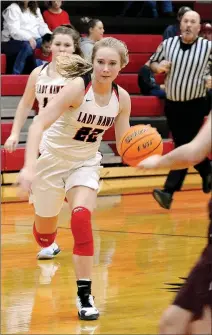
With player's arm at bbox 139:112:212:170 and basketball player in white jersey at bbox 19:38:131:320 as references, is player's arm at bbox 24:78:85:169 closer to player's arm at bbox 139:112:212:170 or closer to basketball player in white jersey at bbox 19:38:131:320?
basketball player in white jersey at bbox 19:38:131:320

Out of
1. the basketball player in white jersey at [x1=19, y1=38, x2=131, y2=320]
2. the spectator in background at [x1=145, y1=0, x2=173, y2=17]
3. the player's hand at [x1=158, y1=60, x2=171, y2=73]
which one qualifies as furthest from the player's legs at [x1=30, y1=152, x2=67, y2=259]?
the spectator in background at [x1=145, y1=0, x2=173, y2=17]

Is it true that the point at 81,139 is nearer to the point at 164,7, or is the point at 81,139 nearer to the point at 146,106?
the point at 146,106

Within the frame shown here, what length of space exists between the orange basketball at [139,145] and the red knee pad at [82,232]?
0.45m

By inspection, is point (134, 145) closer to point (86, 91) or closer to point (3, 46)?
point (86, 91)

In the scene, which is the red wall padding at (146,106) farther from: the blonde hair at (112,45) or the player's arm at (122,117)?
the blonde hair at (112,45)

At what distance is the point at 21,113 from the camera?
6336 mm

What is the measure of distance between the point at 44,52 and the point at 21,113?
590cm

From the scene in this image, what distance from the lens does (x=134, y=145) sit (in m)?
5.08

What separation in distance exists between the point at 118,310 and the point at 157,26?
9369mm

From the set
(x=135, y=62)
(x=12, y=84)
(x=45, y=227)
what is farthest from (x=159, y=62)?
(x=45, y=227)

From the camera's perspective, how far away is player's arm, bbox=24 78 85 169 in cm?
454

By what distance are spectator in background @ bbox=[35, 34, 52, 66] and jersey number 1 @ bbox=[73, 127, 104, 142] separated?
6229 mm

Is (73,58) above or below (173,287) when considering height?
above

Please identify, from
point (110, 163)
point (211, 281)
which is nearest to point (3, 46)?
point (110, 163)
